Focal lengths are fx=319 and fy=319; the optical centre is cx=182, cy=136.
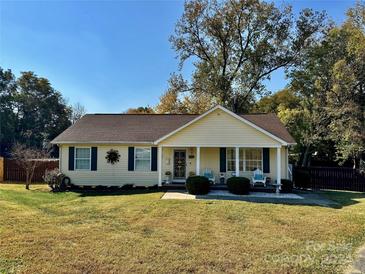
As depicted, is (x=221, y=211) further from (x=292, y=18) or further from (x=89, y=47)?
(x=292, y=18)

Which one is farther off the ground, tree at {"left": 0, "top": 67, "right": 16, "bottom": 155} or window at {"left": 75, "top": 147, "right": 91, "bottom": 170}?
tree at {"left": 0, "top": 67, "right": 16, "bottom": 155}

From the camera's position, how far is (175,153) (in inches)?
714

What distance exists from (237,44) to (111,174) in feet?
62.1

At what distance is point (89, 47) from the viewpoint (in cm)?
1661

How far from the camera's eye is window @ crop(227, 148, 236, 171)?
17.5m

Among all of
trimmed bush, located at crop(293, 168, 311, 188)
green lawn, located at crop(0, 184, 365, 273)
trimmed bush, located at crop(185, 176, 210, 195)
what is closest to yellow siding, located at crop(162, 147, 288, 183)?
trimmed bush, located at crop(293, 168, 311, 188)

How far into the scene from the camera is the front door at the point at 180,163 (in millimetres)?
18125

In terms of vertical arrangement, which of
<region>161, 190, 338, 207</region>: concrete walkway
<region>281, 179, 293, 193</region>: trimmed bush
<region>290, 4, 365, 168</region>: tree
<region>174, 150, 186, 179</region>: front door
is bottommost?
<region>161, 190, 338, 207</region>: concrete walkway

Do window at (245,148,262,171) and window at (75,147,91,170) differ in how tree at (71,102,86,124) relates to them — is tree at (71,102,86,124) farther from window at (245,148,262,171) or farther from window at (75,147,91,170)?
window at (245,148,262,171)

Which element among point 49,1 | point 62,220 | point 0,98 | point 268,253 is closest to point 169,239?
point 268,253

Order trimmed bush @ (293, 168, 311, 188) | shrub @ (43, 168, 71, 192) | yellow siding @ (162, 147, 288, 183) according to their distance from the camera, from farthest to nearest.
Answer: trimmed bush @ (293, 168, 311, 188) < yellow siding @ (162, 147, 288, 183) < shrub @ (43, 168, 71, 192)

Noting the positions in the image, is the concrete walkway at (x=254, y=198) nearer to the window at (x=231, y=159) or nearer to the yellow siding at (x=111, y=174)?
the window at (x=231, y=159)

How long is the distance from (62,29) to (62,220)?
955 centimetres

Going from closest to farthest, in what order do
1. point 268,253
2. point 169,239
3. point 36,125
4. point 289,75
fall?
point 268,253 → point 169,239 → point 289,75 → point 36,125
